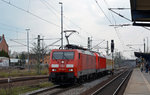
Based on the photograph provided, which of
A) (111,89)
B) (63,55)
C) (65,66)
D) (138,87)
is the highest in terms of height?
(63,55)

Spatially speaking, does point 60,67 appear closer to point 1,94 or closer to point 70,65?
Answer: point 70,65

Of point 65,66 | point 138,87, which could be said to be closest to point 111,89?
point 138,87

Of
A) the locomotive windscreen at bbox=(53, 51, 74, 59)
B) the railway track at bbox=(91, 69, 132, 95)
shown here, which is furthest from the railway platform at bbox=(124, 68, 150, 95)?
the locomotive windscreen at bbox=(53, 51, 74, 59)

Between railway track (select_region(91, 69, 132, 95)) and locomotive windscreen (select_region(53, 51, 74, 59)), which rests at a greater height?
locomotive windscreen (select_region(53, 51, 74, 59))

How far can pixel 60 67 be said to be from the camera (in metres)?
19.0

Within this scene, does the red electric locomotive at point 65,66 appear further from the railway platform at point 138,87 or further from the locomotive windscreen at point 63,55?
the railway platform at point 138,87

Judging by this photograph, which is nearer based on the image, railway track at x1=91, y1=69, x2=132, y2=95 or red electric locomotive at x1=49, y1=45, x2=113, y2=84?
railway track at x1=91, y1=69, x2=132, y2=95

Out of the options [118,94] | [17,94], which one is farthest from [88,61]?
[17,94]

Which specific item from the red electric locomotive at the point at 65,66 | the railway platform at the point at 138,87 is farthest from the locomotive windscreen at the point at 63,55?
the railway platform at the point at 138,87

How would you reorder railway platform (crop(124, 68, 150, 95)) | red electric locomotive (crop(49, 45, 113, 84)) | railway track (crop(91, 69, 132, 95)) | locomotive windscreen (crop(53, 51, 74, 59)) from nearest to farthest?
railway platform (crop(124, 68, 150, 95)) < railway track (crop(91, 69, 132, 95)) < red electric locomotive (crop(49, 45, 113, 84)) < locomotive windscreen (crop(53, 51, 74, 59))

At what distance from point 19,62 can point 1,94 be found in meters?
68.6

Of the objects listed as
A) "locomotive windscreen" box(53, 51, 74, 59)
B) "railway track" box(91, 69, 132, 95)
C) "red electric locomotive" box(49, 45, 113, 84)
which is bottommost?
"railway track" box(91, 69, 132, 95)

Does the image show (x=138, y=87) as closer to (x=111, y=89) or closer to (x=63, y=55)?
(x=111, y=89)

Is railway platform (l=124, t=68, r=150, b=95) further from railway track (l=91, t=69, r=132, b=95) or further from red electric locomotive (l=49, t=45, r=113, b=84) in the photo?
red electric locomotive (l=49, t=45, r=113, b=84)
